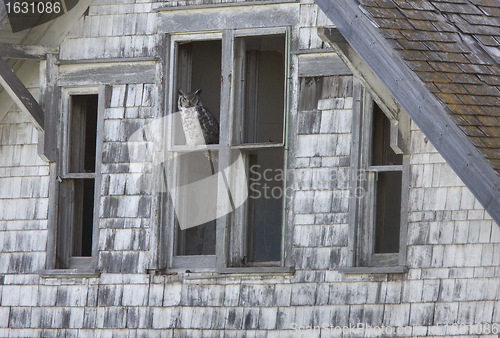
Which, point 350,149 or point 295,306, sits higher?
point 350,149

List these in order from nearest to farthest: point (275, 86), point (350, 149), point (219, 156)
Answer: point (350, 149) → point (219, 156) → point (275, 86)

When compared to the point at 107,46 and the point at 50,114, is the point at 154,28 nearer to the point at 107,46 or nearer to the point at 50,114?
the point at 107,46

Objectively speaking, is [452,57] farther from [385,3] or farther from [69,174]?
[69,174]

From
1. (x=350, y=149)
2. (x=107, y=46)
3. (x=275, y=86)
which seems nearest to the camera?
(x=350, y=149)

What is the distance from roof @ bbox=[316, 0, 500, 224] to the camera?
6.95 m

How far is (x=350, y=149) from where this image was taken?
8719 millimetres

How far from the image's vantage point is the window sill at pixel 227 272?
8.80 metres

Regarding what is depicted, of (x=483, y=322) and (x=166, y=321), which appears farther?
(x=166, y=321)

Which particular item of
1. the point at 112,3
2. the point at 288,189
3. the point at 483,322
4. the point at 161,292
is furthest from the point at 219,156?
the point at 483,322

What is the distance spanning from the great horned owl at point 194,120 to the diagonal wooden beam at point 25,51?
149 cm

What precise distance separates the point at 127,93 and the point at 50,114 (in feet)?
2.77

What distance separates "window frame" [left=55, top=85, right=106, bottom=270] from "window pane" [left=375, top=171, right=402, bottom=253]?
2.73m

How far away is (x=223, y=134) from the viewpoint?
9.29m

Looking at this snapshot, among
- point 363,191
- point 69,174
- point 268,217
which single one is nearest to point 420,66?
point 363,191
